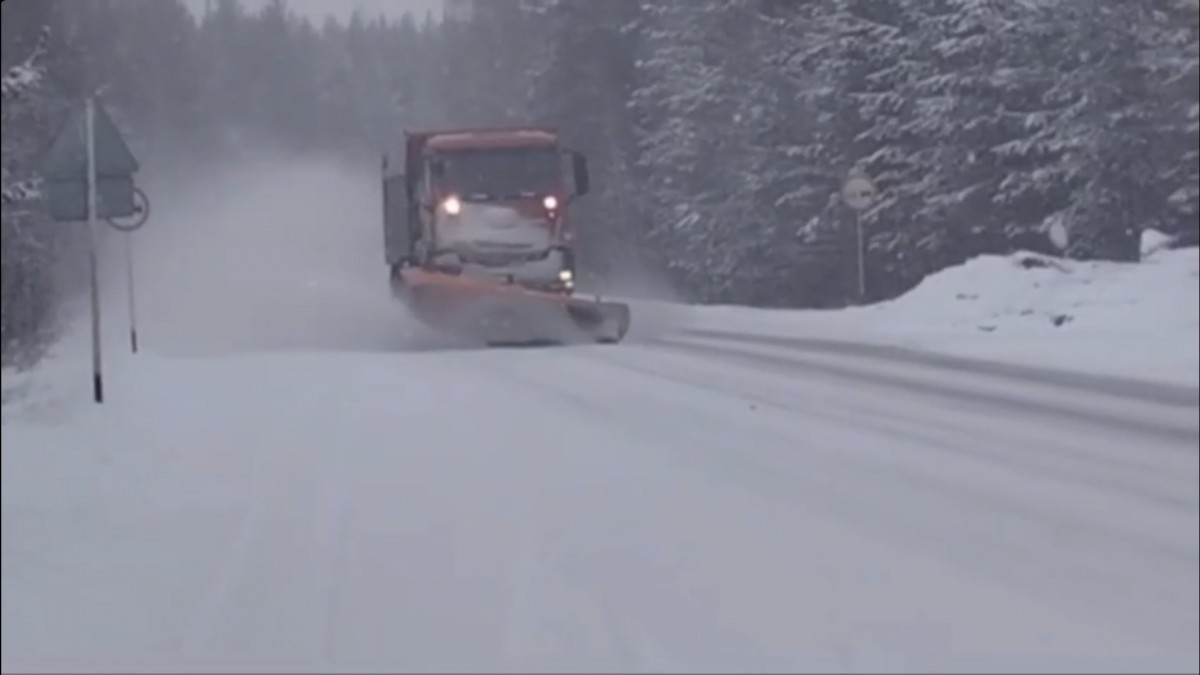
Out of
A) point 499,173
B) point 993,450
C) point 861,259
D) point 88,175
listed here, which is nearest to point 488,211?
point 499,173

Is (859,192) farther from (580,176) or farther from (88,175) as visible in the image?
(88,175)

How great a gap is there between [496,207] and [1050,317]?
32.2 feet

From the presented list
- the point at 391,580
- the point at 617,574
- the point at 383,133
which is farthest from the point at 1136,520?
the point at 383,133

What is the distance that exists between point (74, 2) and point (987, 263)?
11704mm

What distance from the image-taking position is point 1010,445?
13008 millimetres

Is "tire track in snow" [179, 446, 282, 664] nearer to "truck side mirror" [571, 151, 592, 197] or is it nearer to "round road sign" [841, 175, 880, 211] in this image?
"truck side mirror" [571, 151, 592, 197]

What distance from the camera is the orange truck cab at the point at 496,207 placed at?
28609 mm

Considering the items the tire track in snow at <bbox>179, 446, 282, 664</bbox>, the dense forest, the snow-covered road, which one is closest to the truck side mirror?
the dense forest

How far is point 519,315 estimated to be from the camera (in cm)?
2580

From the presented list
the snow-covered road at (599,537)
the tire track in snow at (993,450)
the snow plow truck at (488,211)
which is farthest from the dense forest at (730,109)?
the snow plow truck at (488,211)

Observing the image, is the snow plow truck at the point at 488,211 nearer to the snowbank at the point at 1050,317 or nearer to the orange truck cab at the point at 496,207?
the orange truck cab at the point at 496,207

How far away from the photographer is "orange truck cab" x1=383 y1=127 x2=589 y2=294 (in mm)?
28609

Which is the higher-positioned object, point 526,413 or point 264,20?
point 264,20

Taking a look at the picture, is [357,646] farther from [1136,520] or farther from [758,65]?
[758,65]
